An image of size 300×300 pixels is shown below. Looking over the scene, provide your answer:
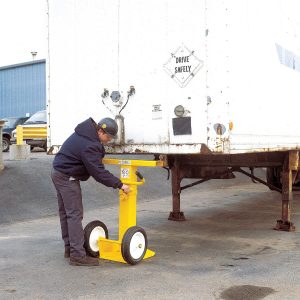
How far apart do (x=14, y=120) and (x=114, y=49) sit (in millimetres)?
17494

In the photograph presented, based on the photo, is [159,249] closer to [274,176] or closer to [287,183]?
[287,183]

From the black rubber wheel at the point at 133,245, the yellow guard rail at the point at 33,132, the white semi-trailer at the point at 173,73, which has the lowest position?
the black rubber wheel at the point at 133,245

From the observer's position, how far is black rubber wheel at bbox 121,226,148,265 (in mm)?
5574

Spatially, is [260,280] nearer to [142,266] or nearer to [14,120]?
[142,266]

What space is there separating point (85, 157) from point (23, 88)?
29.1 m

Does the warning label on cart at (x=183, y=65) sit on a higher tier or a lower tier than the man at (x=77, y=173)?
higher

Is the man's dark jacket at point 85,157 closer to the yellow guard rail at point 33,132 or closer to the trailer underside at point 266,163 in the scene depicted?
the trailer underside at point 266,163

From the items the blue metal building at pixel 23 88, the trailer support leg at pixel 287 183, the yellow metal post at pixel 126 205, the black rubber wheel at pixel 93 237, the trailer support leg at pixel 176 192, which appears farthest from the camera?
the blue metal building at pixel 23 88

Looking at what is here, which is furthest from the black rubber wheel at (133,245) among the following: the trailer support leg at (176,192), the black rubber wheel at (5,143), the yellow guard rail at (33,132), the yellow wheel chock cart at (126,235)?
the black rubber wheel at (5,143)

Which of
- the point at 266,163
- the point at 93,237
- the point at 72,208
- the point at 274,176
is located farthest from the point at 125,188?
the point at 274,176

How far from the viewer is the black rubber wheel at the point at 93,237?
5938mm

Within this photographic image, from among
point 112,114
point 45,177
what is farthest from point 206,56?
point 45,177

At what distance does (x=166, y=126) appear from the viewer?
A: 18.5 ft

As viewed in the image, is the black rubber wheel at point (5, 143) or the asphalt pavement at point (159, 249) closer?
the asphalt pavement at point (159, 249)
